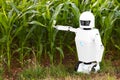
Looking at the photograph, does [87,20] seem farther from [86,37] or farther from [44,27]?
[44,27]

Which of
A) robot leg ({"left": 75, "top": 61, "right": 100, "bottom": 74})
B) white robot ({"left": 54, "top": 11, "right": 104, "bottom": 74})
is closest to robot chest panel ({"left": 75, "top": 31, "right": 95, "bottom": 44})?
white robot ({"left": 54, "top": 11, "right": 104, "bottom": 74})

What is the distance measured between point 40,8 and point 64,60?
664mm

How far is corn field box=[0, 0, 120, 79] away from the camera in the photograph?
4004mm

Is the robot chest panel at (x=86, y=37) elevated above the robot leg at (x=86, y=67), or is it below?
above

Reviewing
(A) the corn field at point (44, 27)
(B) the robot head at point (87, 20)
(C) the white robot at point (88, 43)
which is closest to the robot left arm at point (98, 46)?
(C) the white robot at point (88, 43)

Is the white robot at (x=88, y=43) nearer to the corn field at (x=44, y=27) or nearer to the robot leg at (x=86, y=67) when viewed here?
the robot leg at (x=86, y=67)

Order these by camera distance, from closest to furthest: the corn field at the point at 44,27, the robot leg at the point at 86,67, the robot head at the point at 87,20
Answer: the robot head at the point at 87,20, the robot leg at the point at 86,67, the corn field at the point at 44,27

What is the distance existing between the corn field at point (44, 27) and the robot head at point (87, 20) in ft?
0.91

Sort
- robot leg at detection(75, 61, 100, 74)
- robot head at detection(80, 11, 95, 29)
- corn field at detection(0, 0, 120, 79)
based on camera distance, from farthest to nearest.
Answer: corn field at detection(0, 0, 120, 79) < robot leg at detection(75, 61, 100, 74) < robot head at detection(80, 11, 95, 29)

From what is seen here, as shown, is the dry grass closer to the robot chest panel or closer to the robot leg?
the robot leg

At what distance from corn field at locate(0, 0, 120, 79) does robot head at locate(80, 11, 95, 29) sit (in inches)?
10.9

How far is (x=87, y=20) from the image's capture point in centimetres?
371

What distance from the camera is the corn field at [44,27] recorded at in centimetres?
400

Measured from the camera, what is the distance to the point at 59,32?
4.16 meters
